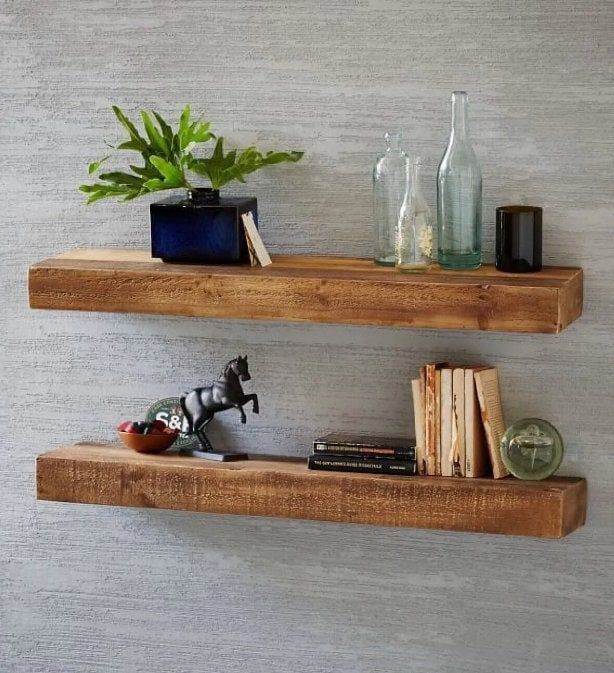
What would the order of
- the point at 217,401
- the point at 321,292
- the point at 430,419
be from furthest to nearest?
the point at 217,401
the point at 430,419
the point at 321,292

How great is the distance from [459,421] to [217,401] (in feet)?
1.58

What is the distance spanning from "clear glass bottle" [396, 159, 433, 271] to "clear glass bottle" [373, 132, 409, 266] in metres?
0.05

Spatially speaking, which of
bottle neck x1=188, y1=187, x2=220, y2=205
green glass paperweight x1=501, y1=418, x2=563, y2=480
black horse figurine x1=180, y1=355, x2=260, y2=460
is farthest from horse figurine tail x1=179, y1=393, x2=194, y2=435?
green glass paperweight x1=501, y1=418, x2=563, y2=480

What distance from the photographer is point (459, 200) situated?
2.18m

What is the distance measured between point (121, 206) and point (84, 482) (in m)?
0.57

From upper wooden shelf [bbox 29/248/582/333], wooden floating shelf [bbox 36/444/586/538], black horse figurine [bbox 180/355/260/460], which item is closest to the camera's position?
upper wooden shelf [bbox 29/248/582/333]

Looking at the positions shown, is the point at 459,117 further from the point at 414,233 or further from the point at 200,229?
the point at 200,229

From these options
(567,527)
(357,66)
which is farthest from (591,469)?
(357,66)

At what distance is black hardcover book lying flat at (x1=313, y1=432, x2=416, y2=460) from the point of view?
2260 millimetres

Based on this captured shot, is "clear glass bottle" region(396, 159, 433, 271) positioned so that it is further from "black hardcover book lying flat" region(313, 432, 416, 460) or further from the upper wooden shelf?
"black hardcover book lying flat" region(313, 432, 416, 460)

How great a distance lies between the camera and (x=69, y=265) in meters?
2.29

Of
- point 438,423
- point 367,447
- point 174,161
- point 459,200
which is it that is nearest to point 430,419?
point 438,423

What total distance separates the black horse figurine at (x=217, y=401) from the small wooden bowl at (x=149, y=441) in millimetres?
50

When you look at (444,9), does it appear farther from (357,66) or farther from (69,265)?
(69,265)
